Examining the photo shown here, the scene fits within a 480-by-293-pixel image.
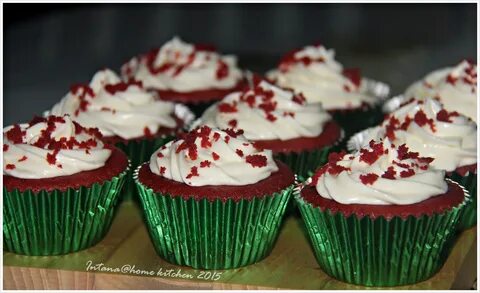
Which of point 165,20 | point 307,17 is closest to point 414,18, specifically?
point 307,17

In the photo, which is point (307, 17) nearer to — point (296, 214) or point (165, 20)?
point (165, 20)

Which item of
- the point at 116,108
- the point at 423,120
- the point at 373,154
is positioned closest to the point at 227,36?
the point at 116,108

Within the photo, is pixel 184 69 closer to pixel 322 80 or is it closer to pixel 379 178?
A: pixel 322 80

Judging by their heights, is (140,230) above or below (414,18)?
above

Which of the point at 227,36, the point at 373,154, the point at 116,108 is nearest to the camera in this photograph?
the point at 373,154

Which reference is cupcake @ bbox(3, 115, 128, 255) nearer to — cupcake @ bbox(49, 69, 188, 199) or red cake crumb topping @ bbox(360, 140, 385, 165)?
cupcake @ bbox(49, 69, 188, 199)

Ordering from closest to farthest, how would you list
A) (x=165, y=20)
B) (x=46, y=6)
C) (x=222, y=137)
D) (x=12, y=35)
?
(x=222, y=137) → (x=12, y=35) → (x=46, y=6) → (x=165, y=20)

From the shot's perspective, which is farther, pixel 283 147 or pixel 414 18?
pixel 414 18
